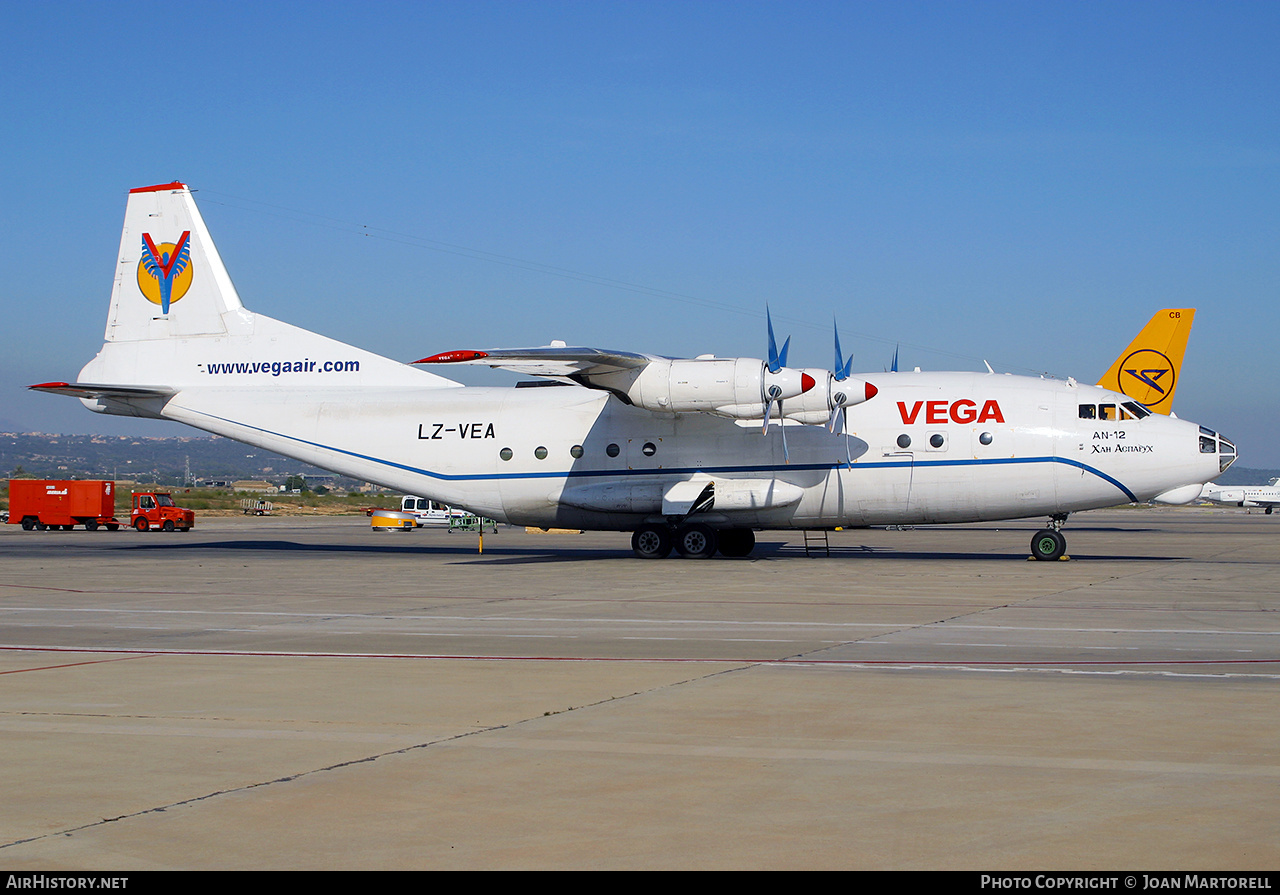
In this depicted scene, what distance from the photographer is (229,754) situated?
7.86 metres

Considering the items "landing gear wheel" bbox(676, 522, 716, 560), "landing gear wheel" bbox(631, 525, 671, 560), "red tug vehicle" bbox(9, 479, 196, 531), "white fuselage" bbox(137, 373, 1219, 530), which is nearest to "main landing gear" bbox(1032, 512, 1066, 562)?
"white fuselage" bbox(137, 373, 1219, 530)

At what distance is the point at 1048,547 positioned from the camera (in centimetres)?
2880

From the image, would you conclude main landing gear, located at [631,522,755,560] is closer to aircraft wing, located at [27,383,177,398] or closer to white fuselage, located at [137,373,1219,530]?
white fuselage, located at [137,373,1219,530]

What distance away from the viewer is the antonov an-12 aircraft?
27.6 m

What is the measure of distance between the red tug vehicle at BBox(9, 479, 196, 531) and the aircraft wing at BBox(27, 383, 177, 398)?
76.7 ft

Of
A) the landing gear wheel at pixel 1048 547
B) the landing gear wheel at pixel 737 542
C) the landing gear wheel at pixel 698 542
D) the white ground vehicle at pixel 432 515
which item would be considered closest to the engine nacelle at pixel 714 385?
the landing gear wheel at pixel 698 542

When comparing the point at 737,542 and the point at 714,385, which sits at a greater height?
the point at 714,385

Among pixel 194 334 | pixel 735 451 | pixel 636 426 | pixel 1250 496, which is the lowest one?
→ pixel 1250 496

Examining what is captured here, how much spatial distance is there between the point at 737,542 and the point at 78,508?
38230 millimetres

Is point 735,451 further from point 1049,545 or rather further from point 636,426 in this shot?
point 1049,545

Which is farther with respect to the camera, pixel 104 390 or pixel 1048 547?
pixel 104 390

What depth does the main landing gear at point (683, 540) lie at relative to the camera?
29.8 m

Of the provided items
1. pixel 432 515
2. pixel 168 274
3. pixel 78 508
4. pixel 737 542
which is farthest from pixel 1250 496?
pixel 168 274
